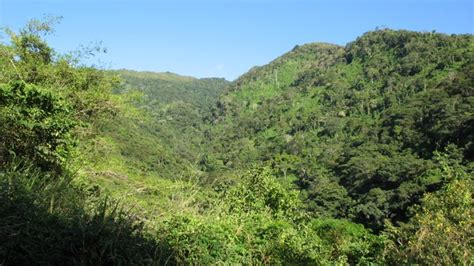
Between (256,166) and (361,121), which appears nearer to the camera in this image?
(256,166)

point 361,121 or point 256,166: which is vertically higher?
point 361,121

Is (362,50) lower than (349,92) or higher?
higher

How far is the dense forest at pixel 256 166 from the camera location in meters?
3.91

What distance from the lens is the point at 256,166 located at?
1808 centimetres

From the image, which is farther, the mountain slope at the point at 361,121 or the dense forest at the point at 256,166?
the mountain slope at the point at 361,121

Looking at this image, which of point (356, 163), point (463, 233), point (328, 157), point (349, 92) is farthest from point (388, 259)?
point (349, 92)

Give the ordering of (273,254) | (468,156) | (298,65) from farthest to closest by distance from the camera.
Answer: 1. (298,65)
2. (468,156)
3. (273,254)

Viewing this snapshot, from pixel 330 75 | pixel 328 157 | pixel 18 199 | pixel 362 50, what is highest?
pixel 362 50

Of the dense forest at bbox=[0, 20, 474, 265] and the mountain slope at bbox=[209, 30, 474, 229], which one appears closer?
the dense forest at bbox=[0, 20, 474, 265]

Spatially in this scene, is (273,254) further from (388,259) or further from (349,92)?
(349,92)

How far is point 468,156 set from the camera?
40406mm

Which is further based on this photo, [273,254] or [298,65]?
[298,65]

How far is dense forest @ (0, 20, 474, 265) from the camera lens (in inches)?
154

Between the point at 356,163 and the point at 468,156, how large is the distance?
570 inches
